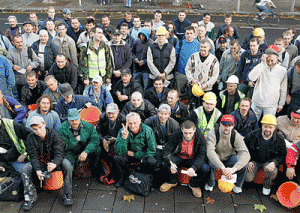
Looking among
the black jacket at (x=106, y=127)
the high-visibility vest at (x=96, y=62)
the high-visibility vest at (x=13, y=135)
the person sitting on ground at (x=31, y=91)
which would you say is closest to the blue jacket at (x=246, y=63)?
the black jacket at (x=106, y=127)

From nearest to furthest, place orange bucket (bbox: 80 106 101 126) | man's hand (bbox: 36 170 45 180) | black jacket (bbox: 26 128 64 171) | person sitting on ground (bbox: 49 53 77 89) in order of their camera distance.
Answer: man's hand (bbox: 36 170 45 180), black jacket (bbox: 26 128 64 171), orange bucket (bbox: 80 106 101 126), person sitting on ground (bbox: 49 53 77 89)

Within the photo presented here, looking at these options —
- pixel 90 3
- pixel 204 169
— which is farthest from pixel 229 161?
pixel 90 3

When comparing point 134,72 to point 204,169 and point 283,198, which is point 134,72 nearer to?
point 204,169

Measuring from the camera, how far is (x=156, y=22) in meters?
9.85

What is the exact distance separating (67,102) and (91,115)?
1.89 feet

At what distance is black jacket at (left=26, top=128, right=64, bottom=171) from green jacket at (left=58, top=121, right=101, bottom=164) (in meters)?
0.25

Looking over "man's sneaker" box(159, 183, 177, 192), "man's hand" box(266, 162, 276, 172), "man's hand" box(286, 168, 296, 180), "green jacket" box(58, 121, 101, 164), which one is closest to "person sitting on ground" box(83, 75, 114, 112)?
"green jacket" box(58, 121, 101, 164)

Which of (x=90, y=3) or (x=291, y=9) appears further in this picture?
(x=90, y=3)

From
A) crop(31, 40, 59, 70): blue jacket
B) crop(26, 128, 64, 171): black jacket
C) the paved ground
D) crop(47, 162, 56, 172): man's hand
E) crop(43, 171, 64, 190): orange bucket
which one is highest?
crop(31, 40, 59, 70): blue jacket

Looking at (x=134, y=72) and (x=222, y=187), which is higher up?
(x=134, y=72)

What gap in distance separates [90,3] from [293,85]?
17.4 m

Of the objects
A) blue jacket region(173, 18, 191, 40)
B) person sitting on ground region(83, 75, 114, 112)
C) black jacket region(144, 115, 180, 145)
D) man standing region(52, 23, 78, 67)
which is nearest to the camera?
black jacket region(144, 115, 180, 145)

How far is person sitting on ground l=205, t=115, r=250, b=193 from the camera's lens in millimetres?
5176

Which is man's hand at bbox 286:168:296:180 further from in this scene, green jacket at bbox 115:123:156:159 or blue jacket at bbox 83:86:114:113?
blue jacket at bbox 83:86:114:113
